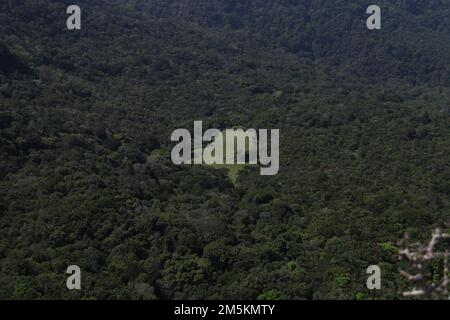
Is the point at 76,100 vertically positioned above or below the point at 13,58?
below

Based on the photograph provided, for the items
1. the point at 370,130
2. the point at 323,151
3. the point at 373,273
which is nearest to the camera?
the point at 373,273

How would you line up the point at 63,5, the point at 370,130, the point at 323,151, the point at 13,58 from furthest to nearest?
the point at 63,5, the point at 13,58, the point at 370,130, the point at 323,151

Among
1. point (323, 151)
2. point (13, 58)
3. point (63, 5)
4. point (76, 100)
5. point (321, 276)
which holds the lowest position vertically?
point (321, 276)

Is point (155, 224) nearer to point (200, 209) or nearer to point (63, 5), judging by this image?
point (200, 209)

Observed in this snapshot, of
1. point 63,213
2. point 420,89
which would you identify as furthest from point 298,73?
point 63,213

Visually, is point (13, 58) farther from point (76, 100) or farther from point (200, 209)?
point (200, 209)

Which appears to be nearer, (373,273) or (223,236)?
(373,273)

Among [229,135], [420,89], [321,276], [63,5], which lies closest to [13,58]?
[229,135]
